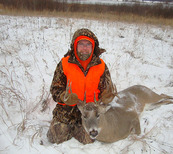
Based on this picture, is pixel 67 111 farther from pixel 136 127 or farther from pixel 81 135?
pixel 136 127

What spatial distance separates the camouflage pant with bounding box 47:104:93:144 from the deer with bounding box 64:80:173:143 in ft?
0.84

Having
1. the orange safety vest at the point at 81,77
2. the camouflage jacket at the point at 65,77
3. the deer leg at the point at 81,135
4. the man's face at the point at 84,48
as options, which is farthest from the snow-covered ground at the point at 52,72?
the man's face at the point at 84,48

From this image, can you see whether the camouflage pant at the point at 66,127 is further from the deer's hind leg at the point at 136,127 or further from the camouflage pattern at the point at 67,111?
the deer's hind leg at the point at 136,127

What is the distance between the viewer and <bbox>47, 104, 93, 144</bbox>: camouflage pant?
8.54ft

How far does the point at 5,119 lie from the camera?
278 centimetres

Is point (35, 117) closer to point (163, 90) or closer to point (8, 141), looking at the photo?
point (8, 141)

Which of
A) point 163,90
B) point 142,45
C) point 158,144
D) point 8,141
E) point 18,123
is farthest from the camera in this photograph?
point 142,45

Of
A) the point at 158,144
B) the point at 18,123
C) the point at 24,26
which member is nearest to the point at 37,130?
the point at 18,123

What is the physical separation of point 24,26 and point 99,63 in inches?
228

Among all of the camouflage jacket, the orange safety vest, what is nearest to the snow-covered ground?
the camouflage jacket

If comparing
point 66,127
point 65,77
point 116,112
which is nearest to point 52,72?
point 65,77

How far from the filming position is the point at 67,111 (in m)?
2.76

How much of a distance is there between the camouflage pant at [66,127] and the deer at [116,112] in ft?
0.84

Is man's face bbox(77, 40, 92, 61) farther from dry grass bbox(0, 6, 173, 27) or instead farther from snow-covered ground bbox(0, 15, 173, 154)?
dry grass bbox(0, 6, 173, 27)
